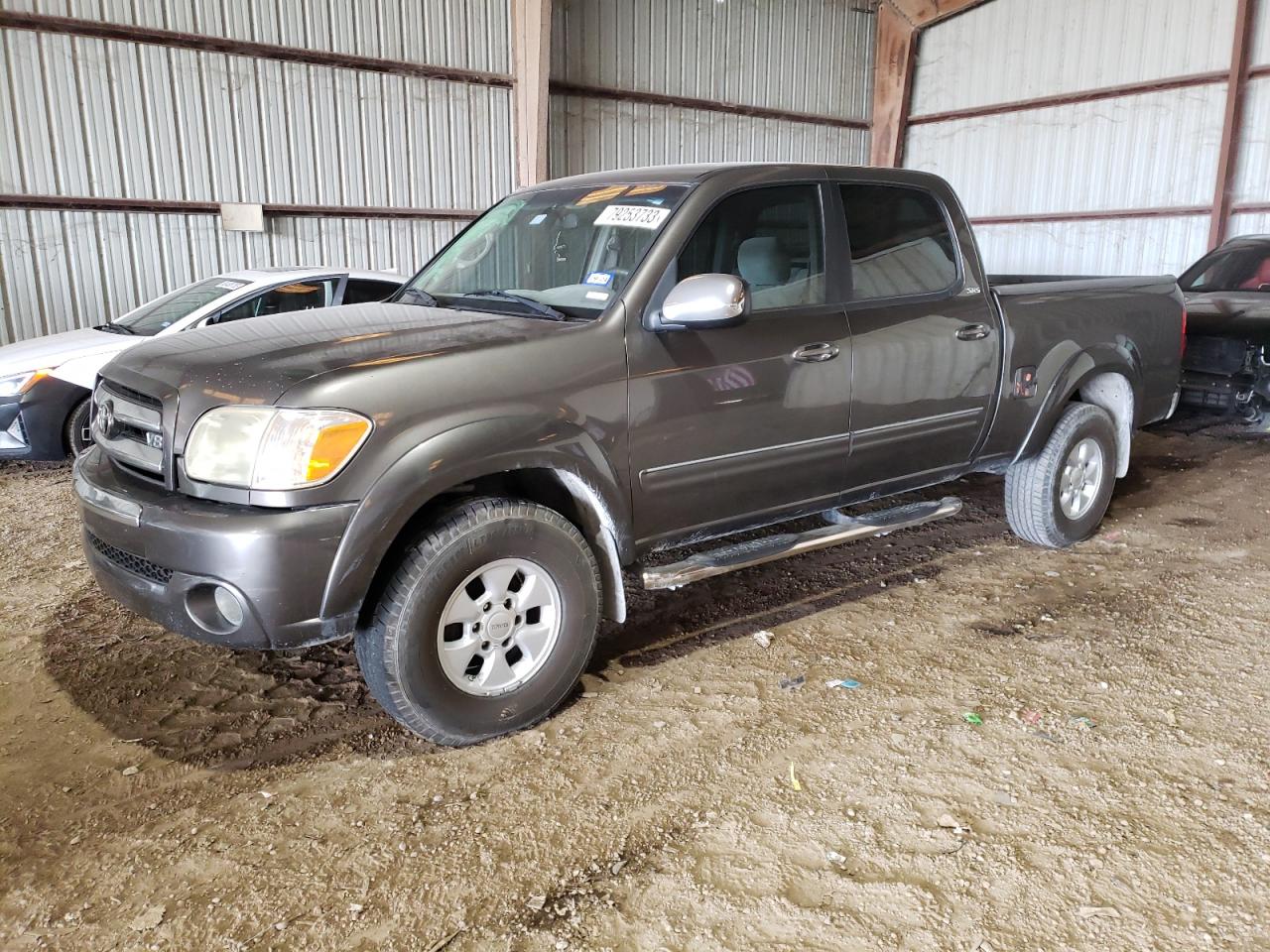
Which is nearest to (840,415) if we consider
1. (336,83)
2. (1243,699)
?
(1243,699)

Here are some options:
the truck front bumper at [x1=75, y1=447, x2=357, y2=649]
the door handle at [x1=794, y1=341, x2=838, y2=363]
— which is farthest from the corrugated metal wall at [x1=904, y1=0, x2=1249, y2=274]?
the truck front bumper at [x1=75, y1=447, x2=357, y2=649]

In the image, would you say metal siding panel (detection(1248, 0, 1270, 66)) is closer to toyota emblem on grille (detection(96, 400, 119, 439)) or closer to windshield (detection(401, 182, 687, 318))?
windshield (detection(401, 182, 687, 318))

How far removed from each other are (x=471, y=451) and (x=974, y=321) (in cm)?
253

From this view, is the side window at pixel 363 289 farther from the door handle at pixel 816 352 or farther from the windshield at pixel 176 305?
the door handle at pixel 816 352

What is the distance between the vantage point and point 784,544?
374 centimetres

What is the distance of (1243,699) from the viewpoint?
11.3ft

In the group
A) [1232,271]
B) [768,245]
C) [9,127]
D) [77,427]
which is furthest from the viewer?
[9,127]

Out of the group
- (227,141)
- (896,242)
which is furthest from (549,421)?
(227,141)

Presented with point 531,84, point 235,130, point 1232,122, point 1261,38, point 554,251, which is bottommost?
point 554,251

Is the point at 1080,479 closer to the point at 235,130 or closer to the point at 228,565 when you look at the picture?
the point at 228,565

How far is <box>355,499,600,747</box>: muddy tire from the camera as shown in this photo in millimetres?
2828

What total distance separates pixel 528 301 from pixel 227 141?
350 inches

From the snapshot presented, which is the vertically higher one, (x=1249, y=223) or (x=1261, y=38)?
(x=1261, y=38)

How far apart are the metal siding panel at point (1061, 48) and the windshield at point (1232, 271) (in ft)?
18.5
